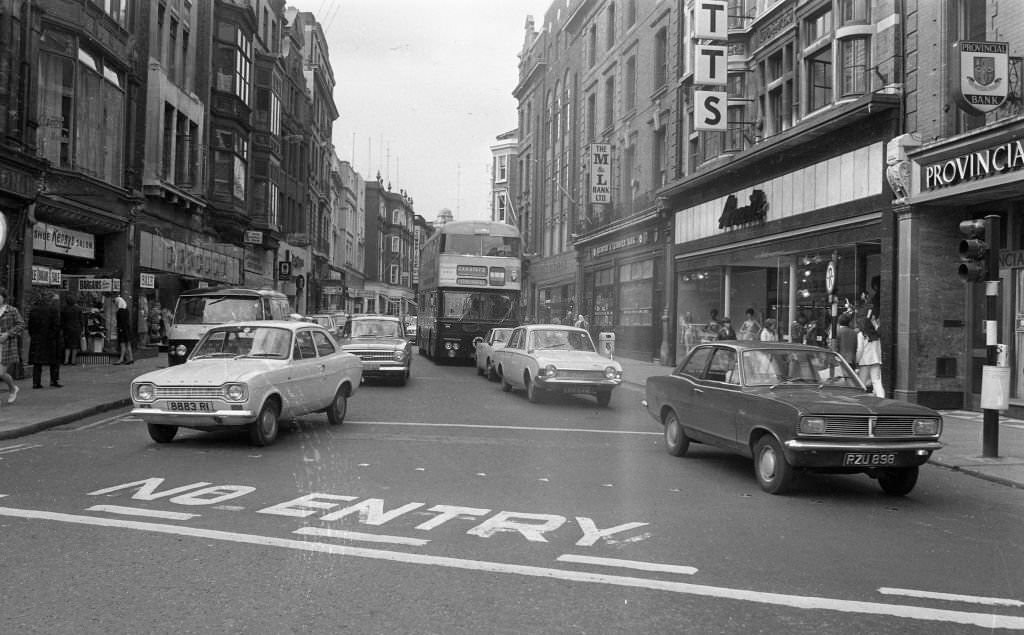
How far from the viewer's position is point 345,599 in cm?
441

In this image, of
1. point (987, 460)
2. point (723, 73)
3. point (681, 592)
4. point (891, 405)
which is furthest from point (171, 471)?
point (723, 73)

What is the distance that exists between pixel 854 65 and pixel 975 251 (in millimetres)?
8633

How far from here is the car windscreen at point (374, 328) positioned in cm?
1955

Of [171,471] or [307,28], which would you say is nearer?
[171,471]

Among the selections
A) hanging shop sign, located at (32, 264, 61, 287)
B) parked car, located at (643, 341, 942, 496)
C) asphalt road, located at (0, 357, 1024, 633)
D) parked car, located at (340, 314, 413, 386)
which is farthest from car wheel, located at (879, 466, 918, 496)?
hanging shop sign, located at (32, 264, 61, 287)

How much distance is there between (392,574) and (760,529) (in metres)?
2.95

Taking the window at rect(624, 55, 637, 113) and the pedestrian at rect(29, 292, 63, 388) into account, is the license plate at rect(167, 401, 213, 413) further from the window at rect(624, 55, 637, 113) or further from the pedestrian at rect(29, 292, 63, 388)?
the window at rect(624, 55, 637, 113)

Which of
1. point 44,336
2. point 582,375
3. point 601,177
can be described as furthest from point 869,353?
point 601,177

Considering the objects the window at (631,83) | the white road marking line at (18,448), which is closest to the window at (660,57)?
the window at (631,83)

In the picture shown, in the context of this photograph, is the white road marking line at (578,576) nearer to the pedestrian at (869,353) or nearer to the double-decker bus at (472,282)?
the pedestrian at (869,353)

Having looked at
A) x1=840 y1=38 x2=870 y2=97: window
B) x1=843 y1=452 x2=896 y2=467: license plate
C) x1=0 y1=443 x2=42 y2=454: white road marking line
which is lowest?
x1=0 y1=443 x2=42 y2=454: white road marking line

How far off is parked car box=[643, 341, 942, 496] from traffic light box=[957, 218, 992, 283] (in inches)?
99.9

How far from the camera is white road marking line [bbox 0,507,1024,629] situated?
4.41 m

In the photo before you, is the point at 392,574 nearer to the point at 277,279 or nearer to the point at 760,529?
the point at 760,529
